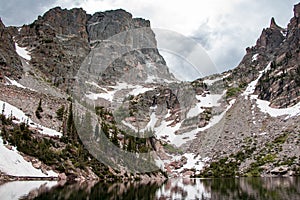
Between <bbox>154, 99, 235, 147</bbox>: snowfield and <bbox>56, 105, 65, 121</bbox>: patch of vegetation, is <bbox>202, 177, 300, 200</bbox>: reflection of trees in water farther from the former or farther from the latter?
<bbox>154, 99, 235, 147</bbox>: snowfield

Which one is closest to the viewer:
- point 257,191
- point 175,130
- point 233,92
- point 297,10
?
point 257,191

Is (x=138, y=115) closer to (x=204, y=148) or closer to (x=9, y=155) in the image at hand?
(x=204, y=148)

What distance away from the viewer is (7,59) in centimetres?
9838

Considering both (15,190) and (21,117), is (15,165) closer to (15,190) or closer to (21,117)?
(15,190)

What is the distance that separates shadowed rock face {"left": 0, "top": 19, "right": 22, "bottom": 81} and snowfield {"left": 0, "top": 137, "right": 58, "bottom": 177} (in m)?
46.8

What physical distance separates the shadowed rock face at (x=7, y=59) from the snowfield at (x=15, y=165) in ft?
153

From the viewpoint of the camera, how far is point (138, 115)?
172 m

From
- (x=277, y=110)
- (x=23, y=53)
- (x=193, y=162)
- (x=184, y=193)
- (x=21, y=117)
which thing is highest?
(x=23, y=53)

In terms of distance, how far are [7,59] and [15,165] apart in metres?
67.5

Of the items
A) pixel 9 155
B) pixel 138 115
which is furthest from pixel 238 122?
pixel 9 155

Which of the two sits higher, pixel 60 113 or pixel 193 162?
pixel 60 113

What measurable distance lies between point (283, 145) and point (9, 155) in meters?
90.4

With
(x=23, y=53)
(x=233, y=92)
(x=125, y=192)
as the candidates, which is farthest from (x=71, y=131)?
(x=233, y=92)

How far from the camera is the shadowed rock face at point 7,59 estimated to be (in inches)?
3610
